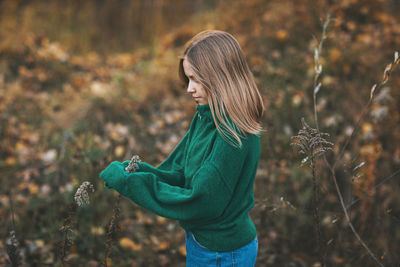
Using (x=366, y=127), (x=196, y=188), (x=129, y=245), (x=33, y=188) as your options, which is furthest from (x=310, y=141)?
(x=33, y=188)

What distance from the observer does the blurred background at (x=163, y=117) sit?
246cm

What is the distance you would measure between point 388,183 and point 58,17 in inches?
236

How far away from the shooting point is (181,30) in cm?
587

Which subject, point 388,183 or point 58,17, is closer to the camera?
point 388,183


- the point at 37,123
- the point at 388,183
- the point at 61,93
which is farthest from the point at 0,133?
the point at 388,183

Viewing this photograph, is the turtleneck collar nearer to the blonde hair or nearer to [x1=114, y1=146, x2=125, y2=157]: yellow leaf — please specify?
the blonde hair

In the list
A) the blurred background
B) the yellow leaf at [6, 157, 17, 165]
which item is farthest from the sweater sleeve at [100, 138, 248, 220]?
the yellow leaf at [6, 157, 17, 165]

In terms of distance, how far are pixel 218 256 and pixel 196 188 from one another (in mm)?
365

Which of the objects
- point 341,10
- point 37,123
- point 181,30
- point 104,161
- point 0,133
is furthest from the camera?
point 181,30

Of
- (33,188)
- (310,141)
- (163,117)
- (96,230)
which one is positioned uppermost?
(163,117)

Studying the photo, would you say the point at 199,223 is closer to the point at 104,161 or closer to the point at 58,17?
the point at 104,161

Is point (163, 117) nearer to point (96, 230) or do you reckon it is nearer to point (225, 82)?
point (96, 230)

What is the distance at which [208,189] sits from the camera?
47.6 inches

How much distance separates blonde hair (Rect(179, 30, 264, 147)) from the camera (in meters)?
1.29
